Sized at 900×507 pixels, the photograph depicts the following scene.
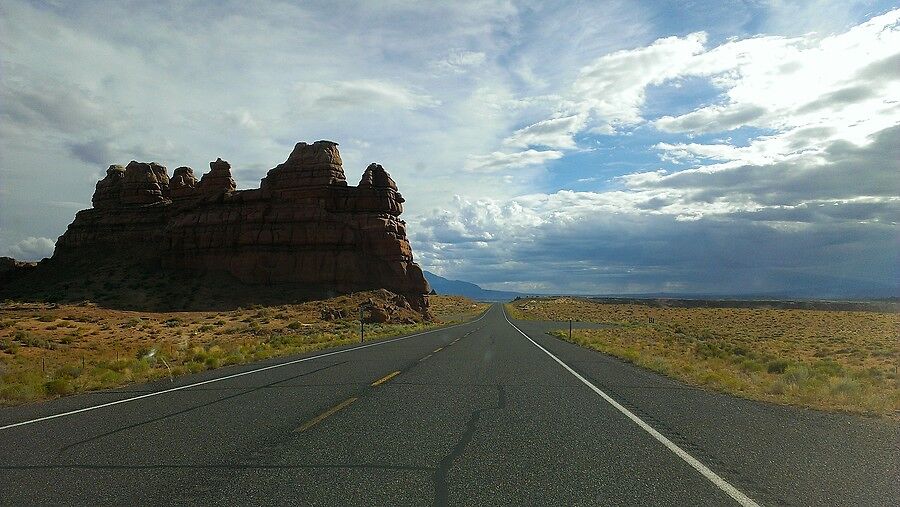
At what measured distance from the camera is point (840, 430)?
→ 27.8 feet

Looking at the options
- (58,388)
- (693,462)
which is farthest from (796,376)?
(58,388)

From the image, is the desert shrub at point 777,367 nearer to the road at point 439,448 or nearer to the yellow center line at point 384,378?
the road at point 439,448

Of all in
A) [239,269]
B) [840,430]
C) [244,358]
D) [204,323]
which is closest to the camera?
[840,430]

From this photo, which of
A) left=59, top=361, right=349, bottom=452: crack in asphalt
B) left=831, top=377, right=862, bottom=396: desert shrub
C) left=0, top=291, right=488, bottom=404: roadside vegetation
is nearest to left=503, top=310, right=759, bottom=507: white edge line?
left=831, top=377, right=862, bottom=396: desert shrub

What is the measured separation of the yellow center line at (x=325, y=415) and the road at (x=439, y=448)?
32mm

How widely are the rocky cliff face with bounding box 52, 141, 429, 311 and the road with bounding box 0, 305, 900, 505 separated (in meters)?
60.1

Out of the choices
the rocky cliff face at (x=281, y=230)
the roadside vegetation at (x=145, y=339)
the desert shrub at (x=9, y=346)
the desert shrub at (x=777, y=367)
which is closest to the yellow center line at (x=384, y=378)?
the roadside vegetation at (x=145, y=339)

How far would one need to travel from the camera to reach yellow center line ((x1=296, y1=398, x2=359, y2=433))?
852 cm

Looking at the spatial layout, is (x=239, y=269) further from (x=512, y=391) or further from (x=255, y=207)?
(x=512, y=391)

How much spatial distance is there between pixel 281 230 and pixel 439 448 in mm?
70065

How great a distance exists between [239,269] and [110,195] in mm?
32469

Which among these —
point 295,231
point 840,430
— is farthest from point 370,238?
point 840,430

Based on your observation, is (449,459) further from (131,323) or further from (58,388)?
(131,323)

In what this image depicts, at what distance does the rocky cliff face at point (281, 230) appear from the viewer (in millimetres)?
72312
